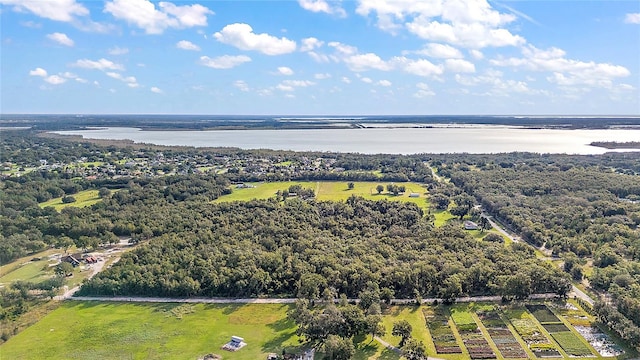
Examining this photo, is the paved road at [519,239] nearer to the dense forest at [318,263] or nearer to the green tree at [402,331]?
the dense forest at [318,263]

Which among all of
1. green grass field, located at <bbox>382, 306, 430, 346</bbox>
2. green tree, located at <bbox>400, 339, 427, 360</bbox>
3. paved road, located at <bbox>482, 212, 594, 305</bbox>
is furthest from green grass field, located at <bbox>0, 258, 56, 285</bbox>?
paved road, located at <bbox>482, 212, 594, 305</bbox>

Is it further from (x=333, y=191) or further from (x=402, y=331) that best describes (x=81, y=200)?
(x=402, y=331)

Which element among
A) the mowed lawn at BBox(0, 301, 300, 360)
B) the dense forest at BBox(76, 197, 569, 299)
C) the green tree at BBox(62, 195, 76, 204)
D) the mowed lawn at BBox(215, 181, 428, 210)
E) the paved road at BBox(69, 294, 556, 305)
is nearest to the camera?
the mowed lawn at BBox(0, 301, 300, 360)

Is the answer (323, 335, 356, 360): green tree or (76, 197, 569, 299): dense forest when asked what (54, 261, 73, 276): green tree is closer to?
(76, 197, 569, 299): dense forest

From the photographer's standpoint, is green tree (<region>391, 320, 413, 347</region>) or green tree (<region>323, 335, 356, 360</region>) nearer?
green tree (<region>323, 335, 356, 360</region>)

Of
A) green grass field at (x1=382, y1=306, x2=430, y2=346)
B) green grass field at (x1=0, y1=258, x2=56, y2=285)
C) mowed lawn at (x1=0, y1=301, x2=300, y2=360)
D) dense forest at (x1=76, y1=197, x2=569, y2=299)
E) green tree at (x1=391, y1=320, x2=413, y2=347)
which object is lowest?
mowed lawn at (x1=0, y1=301, x2=300, y2=360)

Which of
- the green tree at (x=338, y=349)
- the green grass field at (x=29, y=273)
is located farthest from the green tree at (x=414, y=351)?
the green grass field at (x=29, y=273)
